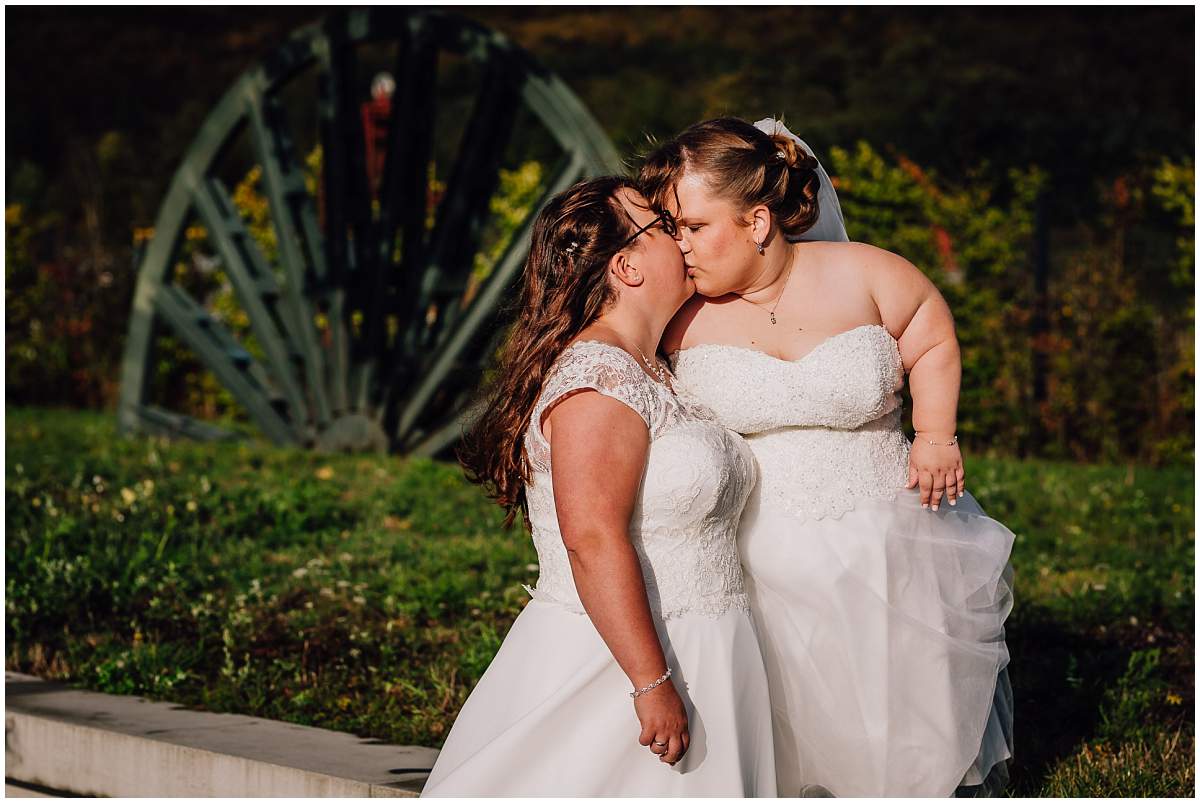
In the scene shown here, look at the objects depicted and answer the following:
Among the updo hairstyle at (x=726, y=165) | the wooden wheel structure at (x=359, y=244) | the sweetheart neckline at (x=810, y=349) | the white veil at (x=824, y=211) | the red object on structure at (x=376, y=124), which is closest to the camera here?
the updo hairstyle at (x=726, y=165)

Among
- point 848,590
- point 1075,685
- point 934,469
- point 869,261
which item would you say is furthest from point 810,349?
point 1075,685

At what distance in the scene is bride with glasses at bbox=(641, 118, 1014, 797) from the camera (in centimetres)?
271

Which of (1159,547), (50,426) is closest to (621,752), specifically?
(1159,547)

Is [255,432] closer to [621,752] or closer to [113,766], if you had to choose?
[113,766]

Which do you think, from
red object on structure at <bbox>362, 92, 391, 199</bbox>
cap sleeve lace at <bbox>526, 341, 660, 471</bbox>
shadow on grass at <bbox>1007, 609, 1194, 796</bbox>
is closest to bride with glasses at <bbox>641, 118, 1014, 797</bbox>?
cap sleeve lace at <bbox>526, 341, 660, 471</bbox>

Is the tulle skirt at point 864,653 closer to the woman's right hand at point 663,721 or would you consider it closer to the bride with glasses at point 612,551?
the bride with glasses at point 612,551

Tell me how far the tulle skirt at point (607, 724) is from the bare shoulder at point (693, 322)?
648 millimetres

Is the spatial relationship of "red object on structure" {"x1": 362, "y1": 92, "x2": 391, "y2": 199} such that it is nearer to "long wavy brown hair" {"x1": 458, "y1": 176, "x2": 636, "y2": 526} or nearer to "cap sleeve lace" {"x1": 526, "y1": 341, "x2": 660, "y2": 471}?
"long wavy brown hair" {"x1": 458, "y1": 176, "x2": 636, "y2": 526}

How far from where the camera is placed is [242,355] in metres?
9.14

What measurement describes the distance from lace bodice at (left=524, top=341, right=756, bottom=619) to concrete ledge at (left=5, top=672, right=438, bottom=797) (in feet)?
3.22

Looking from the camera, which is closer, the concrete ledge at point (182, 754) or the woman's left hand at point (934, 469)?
the woman's left hand at point (934, 469)

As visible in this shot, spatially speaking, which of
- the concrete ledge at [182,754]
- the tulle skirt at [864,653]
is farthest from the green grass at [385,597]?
the tulle skirt at [864,653]

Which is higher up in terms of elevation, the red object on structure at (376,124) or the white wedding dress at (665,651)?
the red object on structure at (376,124)

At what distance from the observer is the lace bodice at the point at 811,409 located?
274cm
